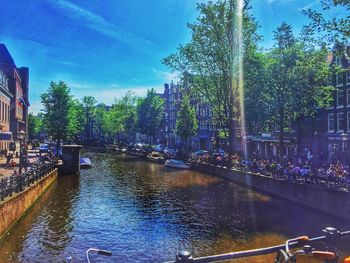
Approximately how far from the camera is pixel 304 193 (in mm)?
24547

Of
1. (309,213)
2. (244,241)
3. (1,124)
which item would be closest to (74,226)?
(244,241)

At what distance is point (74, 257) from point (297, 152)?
134 ft

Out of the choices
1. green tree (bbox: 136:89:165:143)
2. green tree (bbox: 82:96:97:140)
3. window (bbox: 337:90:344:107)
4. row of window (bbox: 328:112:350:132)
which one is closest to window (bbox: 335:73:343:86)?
window (bbox: 337:90:344:107)

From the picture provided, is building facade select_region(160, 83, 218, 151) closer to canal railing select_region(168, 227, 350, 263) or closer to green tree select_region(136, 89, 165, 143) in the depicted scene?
green tree select_region(136, 89, 165, 143)

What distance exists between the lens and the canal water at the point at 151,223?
50.0ft

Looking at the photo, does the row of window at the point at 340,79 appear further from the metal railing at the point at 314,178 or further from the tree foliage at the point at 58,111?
the tree foliage at the point at 58,111

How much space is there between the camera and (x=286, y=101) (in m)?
35.9

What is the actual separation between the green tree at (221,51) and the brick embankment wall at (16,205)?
24157 mm

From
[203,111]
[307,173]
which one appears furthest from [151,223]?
[203,111]

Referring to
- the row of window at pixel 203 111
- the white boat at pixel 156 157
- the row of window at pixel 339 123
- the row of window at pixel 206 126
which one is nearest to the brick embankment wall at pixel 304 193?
the row of window at pixel 339 123

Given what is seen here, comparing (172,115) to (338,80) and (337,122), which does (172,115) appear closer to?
(337,122)

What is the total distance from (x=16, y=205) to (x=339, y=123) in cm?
3854

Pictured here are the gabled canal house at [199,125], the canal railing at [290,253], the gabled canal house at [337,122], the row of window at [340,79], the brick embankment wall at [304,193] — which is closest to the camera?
the canal railing at [290,253]

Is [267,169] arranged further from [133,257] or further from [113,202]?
[133,257]
